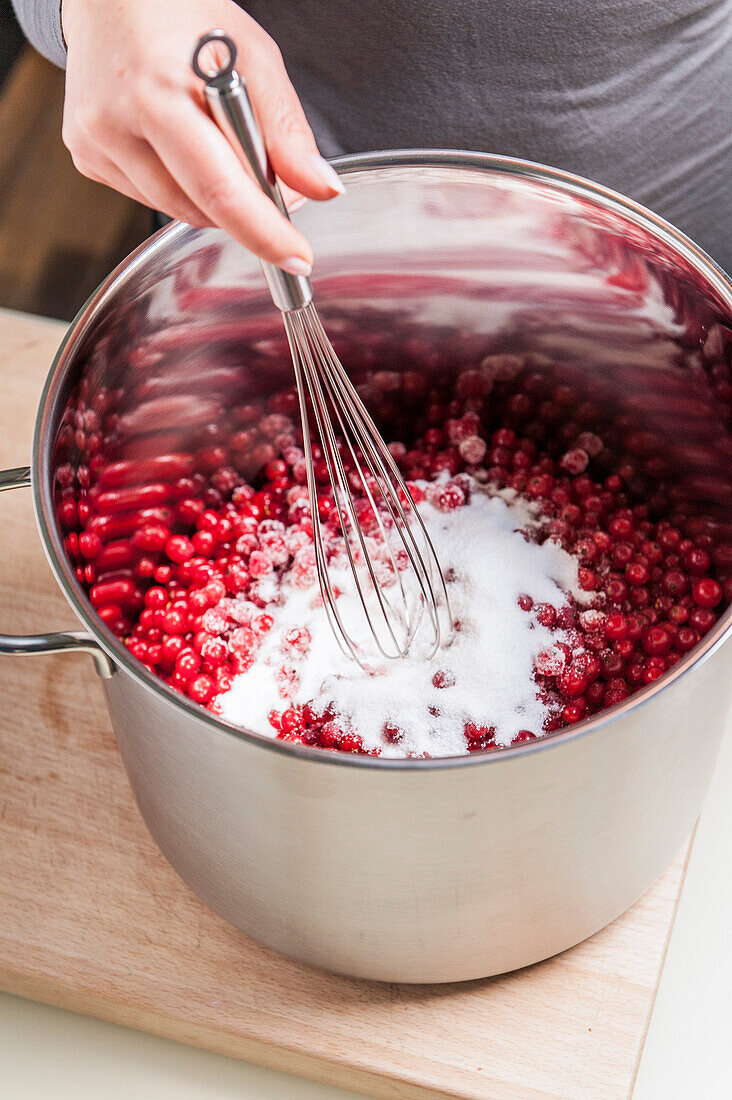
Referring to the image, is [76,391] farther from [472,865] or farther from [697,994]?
[697,994]

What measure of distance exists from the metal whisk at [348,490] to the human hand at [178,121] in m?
0.01

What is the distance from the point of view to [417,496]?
26.8 inches

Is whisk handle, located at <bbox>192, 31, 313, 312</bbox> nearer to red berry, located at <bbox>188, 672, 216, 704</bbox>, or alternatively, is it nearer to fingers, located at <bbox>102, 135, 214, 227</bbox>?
fingers, located at <bbox>102, 135, 214, 227</bbox>

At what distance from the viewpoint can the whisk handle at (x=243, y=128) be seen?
1.12 ft

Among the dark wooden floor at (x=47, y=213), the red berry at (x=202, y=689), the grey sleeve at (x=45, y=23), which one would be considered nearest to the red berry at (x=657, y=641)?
the red berry at (x=202, y=689)

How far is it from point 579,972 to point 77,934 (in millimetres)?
260

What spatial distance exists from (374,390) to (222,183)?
330 millimetres

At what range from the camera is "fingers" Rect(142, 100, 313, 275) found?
374 millimetres

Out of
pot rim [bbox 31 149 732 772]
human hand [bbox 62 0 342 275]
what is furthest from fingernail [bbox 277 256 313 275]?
pot rim [bbox 31 149 732 772]

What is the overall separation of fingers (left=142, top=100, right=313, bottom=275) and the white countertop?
0.43m

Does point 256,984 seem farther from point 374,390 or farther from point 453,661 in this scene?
point 374,390

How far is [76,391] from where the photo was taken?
51cm

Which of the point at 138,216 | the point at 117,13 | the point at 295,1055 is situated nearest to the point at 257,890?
the point at 295,1055

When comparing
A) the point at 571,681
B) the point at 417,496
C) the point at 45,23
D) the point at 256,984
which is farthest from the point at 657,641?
the point at 45,23
